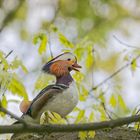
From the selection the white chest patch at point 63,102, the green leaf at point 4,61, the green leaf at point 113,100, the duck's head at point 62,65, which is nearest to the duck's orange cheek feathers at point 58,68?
the duck's head at point 62,65

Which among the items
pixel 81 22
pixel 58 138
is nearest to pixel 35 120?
pixel 58 138

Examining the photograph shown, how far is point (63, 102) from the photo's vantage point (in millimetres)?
2018

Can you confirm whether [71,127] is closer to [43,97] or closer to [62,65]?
[43,97]

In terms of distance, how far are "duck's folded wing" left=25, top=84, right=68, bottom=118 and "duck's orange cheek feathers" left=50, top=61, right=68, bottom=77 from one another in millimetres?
81

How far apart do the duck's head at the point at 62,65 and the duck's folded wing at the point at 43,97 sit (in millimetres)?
87

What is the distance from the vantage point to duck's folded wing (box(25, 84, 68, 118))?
6.48 feet

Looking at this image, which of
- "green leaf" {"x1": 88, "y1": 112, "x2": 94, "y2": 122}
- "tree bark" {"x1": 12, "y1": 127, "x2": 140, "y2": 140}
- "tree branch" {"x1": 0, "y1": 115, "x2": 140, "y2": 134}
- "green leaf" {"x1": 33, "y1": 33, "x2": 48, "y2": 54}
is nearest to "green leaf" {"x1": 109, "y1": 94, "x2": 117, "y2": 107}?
"tree bark" {"x1": 12, "y1": 127, "x2": 140, "y2": 140}

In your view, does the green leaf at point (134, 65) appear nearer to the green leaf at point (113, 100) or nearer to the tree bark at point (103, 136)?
the green leaf at point (113, 100)

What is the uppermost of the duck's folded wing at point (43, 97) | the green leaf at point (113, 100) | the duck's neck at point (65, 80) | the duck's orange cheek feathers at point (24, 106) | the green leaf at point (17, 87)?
the green leaf at point (17, 87)

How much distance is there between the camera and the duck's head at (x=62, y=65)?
2.11 m

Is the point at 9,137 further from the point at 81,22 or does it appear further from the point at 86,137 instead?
the point at 81,22

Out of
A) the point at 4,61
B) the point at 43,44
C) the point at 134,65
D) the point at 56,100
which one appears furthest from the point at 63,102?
the point at 134,65

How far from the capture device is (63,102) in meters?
2.02

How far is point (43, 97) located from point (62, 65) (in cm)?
19
